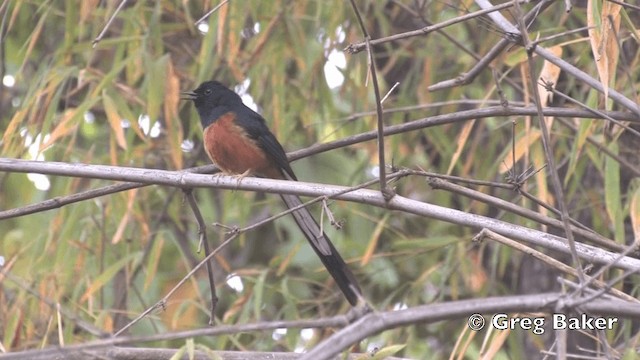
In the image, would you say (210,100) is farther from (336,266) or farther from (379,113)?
(379,113)

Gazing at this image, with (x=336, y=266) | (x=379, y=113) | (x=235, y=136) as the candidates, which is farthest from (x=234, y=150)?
(x=379, y=113)

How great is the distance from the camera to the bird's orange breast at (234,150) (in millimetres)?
→ 4125

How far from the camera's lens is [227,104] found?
4.39 m

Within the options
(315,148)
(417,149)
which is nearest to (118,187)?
(315,148)

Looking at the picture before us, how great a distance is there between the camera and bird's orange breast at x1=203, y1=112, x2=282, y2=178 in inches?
162

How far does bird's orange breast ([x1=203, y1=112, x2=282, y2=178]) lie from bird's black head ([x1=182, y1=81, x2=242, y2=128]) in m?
0.04

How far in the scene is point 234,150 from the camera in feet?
13.7

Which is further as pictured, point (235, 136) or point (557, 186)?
point (235, 136)

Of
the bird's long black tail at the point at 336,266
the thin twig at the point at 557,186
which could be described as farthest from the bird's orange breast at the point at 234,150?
the thin twig at the point at 557,186

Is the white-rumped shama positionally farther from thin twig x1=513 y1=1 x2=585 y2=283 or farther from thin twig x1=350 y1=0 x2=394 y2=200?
thin twig x1=513 y1=1 x2=585 y2=283

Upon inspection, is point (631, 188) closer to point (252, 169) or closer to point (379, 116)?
point (252, 169)

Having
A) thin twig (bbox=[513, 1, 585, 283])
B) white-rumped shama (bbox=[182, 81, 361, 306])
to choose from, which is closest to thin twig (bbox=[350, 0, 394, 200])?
thin twig (bbox=[513, 1, 585, 283])

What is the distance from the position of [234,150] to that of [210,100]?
0.93ft

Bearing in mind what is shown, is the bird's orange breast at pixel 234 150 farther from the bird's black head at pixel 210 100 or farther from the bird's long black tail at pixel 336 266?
the bird's long black tail at pixel 336 266
